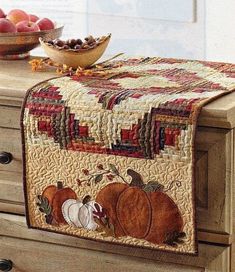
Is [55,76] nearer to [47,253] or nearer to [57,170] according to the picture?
[57,170]

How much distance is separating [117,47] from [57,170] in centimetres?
171

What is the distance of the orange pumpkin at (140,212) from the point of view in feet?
6.82

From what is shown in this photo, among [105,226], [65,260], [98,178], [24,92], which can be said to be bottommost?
[65,260]

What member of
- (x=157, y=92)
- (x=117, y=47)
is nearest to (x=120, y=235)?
(x=157, y=92)

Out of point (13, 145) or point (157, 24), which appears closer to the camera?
point (13, 145)

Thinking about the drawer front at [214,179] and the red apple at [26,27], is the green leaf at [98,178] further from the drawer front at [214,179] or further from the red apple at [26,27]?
the red apple at [26,27]

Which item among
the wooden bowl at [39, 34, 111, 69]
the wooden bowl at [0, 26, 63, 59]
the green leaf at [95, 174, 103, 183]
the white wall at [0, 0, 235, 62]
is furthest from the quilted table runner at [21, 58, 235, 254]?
the white wall at [0, 0, 235, 62]

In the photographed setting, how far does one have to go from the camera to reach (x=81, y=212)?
218 centimetres

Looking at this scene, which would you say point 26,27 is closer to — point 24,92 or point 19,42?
point 19,42

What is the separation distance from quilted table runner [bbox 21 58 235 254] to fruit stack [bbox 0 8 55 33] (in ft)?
1.13

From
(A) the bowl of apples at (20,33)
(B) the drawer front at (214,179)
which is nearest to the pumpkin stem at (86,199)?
(B) the drawer front at (214,179)

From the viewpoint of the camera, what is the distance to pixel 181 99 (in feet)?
6.73

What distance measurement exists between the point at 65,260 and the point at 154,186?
38 centimetres

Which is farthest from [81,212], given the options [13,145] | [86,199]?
[13,145]
